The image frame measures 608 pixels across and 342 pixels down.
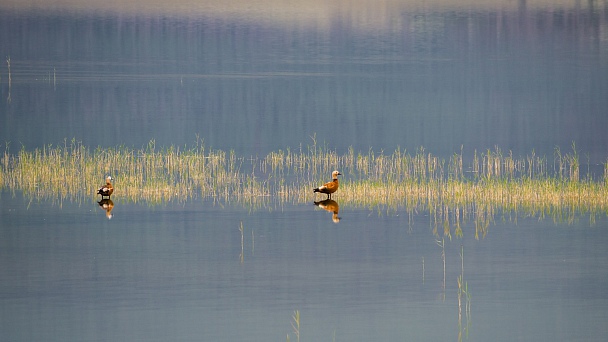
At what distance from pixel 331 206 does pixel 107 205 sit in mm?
3133

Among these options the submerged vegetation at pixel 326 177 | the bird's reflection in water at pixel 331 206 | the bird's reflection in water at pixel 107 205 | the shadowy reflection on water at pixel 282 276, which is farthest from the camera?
the submerged vegetation at pixel 326 177

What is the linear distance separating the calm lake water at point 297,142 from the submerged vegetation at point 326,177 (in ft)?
1.94

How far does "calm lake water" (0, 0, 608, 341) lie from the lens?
14.1m

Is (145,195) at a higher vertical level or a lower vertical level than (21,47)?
lower

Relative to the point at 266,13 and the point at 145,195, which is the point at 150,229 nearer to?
the point at 145,195

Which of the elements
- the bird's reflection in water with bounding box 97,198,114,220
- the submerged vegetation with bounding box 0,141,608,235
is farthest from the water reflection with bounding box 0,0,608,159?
the bird's reflection in water with bounding box 97,198,114,220

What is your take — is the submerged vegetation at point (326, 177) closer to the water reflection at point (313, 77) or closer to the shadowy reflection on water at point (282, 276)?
the shadowy reflection on water at point (282, 276)

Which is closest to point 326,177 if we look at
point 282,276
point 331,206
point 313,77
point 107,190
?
point 331,206

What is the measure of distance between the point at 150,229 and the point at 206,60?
3863cm

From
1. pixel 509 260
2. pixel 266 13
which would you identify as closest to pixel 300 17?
pixel 266 13

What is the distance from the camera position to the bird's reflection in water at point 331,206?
19.8 m

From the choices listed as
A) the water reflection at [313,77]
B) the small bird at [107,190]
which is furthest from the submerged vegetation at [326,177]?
the water reflection at [313,77]

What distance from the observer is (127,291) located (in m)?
15.0

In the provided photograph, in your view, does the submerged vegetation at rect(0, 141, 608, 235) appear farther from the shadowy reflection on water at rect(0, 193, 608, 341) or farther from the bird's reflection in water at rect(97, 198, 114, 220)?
the shadowy reflection on water at rect(0, 193, 608, 341)
